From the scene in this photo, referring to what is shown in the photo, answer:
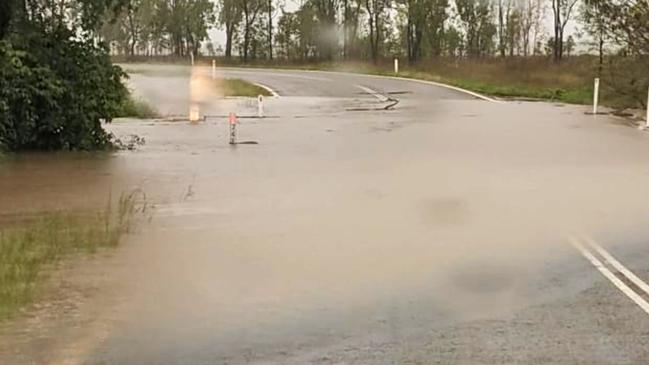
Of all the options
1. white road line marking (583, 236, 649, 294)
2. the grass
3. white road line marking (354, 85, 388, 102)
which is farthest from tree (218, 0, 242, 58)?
white road line marking (583, 236, 649, 294)

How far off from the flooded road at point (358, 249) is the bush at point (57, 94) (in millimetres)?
1100

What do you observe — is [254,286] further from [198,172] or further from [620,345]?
[198,172]

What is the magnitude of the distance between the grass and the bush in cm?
643

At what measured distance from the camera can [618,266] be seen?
9836 millimetres

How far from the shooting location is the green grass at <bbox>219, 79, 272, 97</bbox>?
138 ft

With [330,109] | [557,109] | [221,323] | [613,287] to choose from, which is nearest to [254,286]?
[221,323]

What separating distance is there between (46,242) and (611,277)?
18.3 ft

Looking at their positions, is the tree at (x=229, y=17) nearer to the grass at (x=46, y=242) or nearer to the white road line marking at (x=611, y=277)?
the grass at (x=46, y=242)

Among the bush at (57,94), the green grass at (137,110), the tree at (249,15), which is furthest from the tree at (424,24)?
the bush at (57,94)

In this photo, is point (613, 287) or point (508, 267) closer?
point (613, 287)

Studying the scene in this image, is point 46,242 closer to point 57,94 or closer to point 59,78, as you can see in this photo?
point 57,94

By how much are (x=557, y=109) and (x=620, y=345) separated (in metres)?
28.5

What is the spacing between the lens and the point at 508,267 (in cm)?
982

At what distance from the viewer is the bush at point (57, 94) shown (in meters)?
19.5
